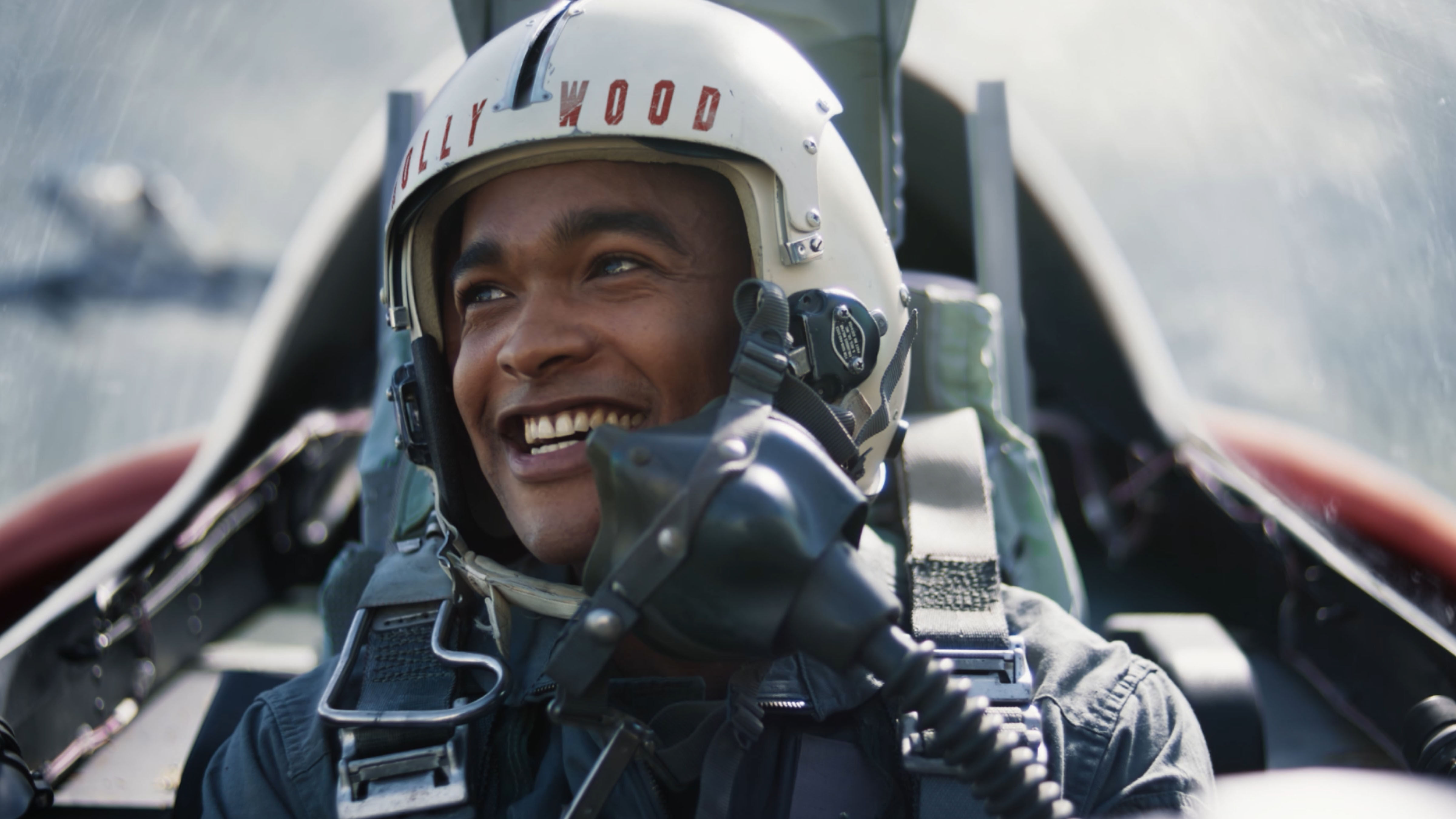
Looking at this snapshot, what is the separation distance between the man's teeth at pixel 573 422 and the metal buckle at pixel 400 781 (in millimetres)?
336

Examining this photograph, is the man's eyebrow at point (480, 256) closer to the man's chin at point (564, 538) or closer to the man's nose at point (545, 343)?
the man's nose at point (545, 343)

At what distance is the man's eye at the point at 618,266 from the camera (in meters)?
1.13

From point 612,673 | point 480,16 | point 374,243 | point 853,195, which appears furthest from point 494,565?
point 374,243

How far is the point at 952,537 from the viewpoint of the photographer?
128cm

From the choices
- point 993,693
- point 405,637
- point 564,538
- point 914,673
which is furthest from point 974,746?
point 405,637

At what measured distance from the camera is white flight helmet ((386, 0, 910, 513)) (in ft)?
3.62

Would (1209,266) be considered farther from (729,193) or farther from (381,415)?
(381,415)

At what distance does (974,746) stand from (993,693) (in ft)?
1.28

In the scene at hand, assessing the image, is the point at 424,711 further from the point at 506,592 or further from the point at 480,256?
the point at 480,256

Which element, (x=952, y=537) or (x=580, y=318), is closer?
(x=580, y=318)

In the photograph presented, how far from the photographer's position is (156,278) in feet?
9.28

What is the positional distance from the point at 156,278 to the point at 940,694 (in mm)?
2844

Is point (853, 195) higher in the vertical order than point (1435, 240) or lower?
higher

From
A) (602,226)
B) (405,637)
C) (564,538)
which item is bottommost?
(405,637)
